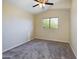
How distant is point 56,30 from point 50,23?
75 centimetres

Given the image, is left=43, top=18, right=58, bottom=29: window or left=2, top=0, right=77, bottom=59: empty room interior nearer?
Result: left=2, top=0, right=77, bottom=59: empty room interior

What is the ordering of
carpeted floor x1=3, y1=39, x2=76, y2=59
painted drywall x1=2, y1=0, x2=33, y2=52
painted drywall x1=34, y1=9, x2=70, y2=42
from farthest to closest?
painted drywall x1=34, y1=9, x2=70, y2=42
painted drywall x1=2, y1=0, x2=33, y2=52
carpeted floor x1=3, y1=39, x2=76, y2=59

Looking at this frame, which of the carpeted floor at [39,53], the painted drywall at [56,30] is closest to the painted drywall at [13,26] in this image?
the carpeted floor at [39,53]

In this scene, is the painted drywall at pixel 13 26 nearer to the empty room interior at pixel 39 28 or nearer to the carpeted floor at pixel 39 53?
the empty room interior at pixel 39 28

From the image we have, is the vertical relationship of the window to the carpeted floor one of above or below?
above

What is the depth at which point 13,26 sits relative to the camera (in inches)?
192

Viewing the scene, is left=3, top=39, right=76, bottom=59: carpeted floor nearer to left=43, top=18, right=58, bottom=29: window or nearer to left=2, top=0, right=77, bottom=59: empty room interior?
left=2, top=0, right=77, bottom=59: empty room interior

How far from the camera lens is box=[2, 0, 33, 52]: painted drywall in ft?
14.1

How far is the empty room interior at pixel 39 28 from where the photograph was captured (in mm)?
4184

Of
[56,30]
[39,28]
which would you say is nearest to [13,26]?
[39,28]

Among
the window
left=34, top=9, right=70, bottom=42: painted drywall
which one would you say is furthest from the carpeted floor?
the window

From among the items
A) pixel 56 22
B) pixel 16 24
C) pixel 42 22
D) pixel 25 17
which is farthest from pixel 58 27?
pixel 16 24

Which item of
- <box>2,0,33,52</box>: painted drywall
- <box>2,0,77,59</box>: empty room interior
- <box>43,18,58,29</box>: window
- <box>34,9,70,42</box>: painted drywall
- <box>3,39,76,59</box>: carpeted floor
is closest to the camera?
<box>3,39,76,59</box>: carpeted floor

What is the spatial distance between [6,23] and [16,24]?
829mm
